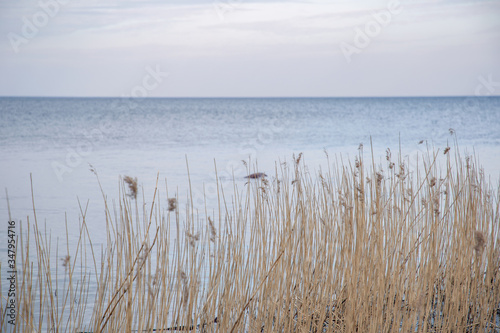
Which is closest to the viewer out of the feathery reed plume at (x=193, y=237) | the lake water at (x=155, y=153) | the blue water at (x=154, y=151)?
the feathery reed plume at (x=193, y=237)

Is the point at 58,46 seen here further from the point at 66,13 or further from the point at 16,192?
the point at 16,192

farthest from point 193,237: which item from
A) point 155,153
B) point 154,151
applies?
point 154,151

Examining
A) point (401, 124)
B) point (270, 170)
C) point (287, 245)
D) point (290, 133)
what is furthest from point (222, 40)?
point (401, 124)

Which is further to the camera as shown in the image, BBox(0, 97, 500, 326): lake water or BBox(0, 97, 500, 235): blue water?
BBox(0, 97, 500, 235): blue water

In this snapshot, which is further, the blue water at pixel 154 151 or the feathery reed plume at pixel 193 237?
the blue water at pixel 154 151

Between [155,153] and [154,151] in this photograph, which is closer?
[155,153]

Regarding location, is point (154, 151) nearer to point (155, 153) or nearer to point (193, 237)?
point (155, 153)

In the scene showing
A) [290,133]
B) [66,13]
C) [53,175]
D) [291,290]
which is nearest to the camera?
[291,290]

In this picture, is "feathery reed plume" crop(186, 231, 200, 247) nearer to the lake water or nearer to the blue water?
the lake water

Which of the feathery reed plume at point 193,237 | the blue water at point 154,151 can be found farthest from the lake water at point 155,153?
the feathery reed plume at point 193,237

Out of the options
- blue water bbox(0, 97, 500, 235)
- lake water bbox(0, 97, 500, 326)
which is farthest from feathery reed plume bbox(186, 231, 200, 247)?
blue water bbox(0, 97, 500, 235)

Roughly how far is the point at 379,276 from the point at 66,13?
16.5 m

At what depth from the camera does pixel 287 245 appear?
2.23 meters

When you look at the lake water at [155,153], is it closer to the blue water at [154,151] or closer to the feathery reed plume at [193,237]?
the blue water at [154,151]
